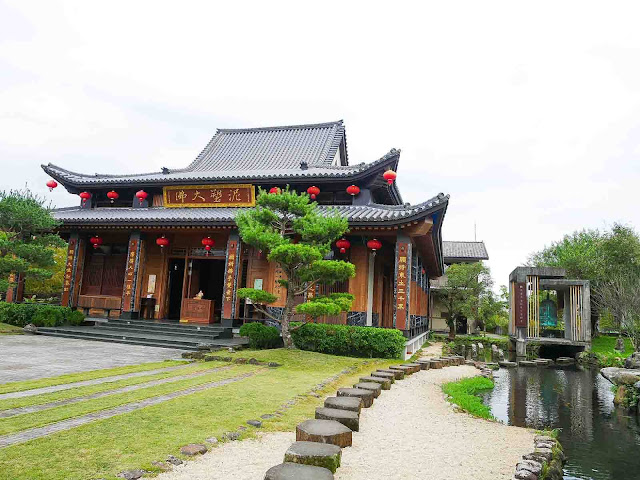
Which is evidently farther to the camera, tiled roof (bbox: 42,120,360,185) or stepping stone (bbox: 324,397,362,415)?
tiled roof (bbox: 42,120,360,185)

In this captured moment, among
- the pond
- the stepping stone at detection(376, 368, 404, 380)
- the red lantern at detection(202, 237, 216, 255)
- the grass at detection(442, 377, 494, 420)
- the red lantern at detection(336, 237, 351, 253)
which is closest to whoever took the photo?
the pond

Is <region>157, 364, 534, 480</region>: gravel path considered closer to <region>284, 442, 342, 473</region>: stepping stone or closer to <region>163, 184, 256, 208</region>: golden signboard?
<region>284, 442, 342, 473</region>: stepping stone

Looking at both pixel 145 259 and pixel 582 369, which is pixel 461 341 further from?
pixel 145 259

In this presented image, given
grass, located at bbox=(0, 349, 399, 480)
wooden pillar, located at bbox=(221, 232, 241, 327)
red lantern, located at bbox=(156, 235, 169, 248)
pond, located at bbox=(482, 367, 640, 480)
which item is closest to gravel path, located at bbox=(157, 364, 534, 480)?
grass, located at bbox=(0, 349, 399, 480)

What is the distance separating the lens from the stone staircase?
45.7 ft

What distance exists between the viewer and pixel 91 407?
593 centimetres

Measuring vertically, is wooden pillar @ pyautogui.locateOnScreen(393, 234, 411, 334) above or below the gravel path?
above

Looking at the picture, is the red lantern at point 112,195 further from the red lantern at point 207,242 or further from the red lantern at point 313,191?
the red lantern at point 313,191

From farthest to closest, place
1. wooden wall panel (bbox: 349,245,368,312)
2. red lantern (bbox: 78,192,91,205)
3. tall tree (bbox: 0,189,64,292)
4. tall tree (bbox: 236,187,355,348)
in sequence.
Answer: red lantern (bbox: 78,192,91,205)
tall tree (bbox: 0,189,64,292)
wooden wall panel (bbox: 349,245,368,312)
tall tree (bbox: 236,187,355,348)

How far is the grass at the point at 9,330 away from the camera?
15.3m

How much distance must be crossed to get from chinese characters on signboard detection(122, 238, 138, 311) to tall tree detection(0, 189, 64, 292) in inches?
97.1

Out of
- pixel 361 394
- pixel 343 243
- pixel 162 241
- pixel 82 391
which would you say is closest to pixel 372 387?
pixel 361 394

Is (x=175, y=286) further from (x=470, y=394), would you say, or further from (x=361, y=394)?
(x=361, y=394)

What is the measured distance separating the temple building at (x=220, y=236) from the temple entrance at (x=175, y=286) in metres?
0.06
